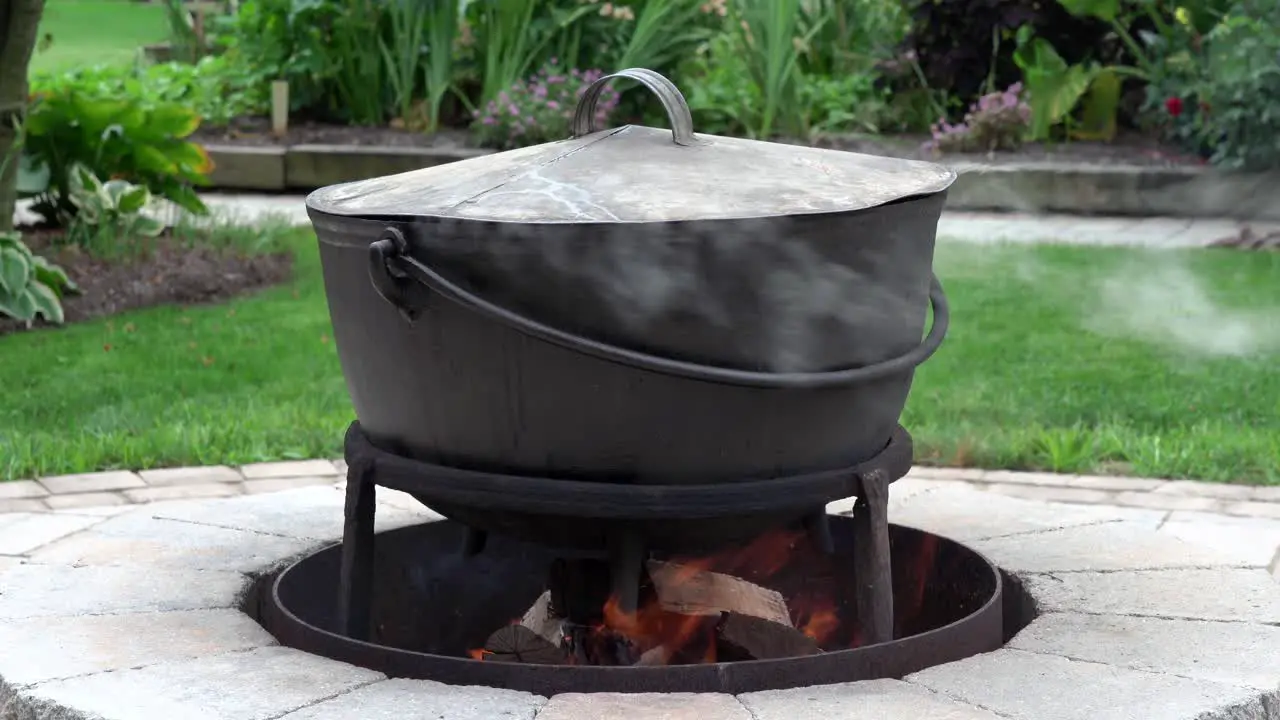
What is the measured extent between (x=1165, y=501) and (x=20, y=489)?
2.59 metres

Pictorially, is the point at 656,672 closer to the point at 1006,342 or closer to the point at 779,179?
the point at 779,179

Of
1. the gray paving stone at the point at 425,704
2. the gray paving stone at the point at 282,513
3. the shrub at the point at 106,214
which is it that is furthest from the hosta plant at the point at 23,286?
the gray paving stone at the point at 425,704

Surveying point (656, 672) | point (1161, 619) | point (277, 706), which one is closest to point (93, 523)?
point (277, 706)

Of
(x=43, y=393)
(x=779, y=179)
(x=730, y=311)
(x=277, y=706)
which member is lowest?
(x=43, y=393)

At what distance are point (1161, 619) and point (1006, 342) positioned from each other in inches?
115

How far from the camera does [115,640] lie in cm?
254

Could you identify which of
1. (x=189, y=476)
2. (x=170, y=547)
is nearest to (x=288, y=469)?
(x=189, y=476)

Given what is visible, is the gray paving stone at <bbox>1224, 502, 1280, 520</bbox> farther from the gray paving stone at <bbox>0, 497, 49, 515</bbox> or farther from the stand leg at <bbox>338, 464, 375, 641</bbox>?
the gray paving stone at <bbox>0, 497, 49, 515</bbox>

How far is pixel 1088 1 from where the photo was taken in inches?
334

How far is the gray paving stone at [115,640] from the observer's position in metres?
2.41

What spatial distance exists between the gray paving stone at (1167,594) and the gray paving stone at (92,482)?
2090 millimetres

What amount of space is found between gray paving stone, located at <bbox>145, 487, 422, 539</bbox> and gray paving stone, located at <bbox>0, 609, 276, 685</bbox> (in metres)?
0.56

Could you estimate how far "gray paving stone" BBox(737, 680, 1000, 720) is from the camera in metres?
2.19

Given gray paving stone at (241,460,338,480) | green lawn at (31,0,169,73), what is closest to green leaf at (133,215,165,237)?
gray paving stone at (241,460,338,480)
